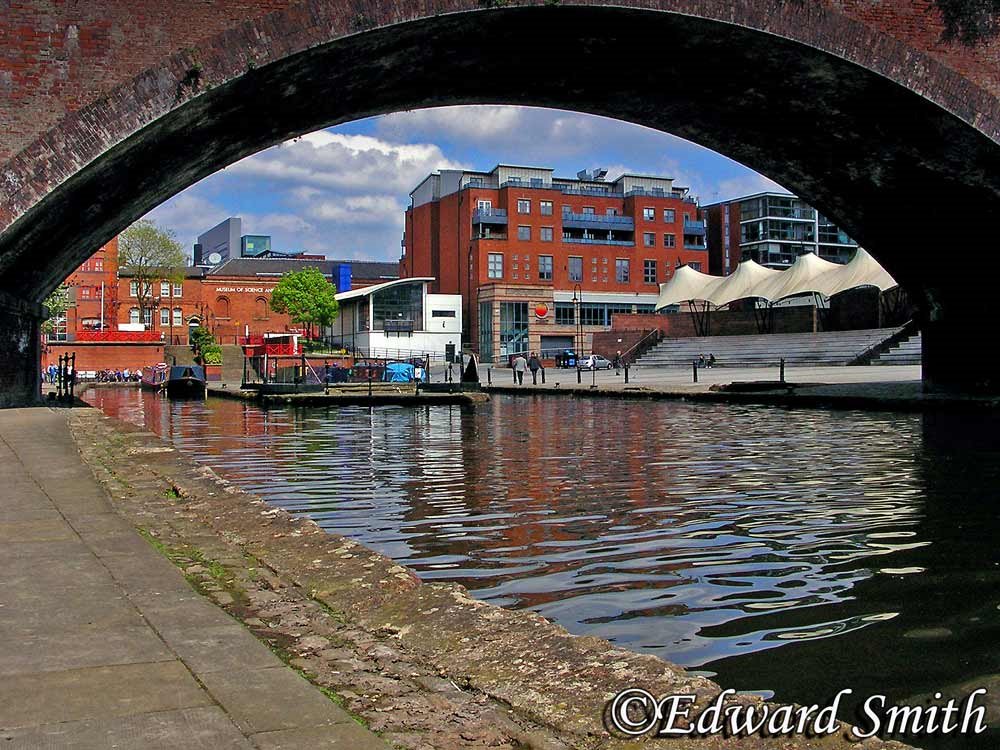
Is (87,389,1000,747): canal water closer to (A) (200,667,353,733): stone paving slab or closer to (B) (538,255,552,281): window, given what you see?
(A) (200,667,353,733): stone paving slab

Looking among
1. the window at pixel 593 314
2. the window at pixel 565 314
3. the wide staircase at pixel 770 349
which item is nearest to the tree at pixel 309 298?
the window at pixel 565 314

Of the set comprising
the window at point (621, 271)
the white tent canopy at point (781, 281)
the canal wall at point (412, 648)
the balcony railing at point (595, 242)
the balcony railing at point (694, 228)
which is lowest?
the canal wall at point (412, 648)

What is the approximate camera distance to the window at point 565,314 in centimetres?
8881

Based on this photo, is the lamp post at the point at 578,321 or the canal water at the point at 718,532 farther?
the lamp post at the point at 578,321

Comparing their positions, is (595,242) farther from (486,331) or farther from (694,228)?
(486,331)

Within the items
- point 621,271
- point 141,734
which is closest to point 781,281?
point 621,271

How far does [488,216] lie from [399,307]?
1288cm

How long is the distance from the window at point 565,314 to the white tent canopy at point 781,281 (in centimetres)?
1010

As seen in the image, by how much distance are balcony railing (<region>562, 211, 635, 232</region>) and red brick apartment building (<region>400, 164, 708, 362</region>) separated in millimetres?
97

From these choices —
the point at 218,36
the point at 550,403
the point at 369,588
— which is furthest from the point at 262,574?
the point at 550,403

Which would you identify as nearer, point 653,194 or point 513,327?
point 513,327

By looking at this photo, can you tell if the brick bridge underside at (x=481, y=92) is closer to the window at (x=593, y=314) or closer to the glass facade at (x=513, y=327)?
the glass facade at (x=513, y=327)

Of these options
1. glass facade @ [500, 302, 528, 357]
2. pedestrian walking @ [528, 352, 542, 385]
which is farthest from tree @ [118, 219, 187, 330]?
pedestrian walking @ [528, 352, 542, 385]

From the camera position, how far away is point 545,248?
90.7m
